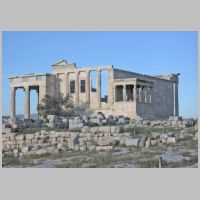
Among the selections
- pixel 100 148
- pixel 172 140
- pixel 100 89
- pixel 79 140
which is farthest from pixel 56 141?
pixel 100 89

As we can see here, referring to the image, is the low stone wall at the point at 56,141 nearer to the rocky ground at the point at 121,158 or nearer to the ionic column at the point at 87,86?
the rocky ground at the point at 121,158

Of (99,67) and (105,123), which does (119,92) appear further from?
(105,123)

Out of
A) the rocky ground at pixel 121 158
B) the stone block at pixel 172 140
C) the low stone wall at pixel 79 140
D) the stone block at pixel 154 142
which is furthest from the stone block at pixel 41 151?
the stone block at pixel 172 140

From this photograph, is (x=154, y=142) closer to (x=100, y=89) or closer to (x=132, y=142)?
(x=132, y=142)

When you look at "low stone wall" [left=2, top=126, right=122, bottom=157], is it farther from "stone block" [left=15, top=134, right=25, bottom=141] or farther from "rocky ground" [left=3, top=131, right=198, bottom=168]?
"rocky ground" [left=3, top=131, right=198, bottom=168]

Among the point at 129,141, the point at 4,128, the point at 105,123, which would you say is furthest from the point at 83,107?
the point at 129,141

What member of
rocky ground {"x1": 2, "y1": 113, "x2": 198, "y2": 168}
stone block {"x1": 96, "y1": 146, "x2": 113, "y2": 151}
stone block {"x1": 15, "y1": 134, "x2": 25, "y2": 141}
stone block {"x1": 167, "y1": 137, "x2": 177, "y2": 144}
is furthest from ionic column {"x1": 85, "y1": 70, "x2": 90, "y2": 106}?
stone block {"x1": 96, "y1": 146, "x2": 113, "y2": 151}

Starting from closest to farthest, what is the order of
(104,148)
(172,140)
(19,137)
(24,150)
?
(104,148), (172,140), (24,150), (19,137)

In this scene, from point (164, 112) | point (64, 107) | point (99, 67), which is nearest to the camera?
point (64, 107)

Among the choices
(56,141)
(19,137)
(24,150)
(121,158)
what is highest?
(19,137)
